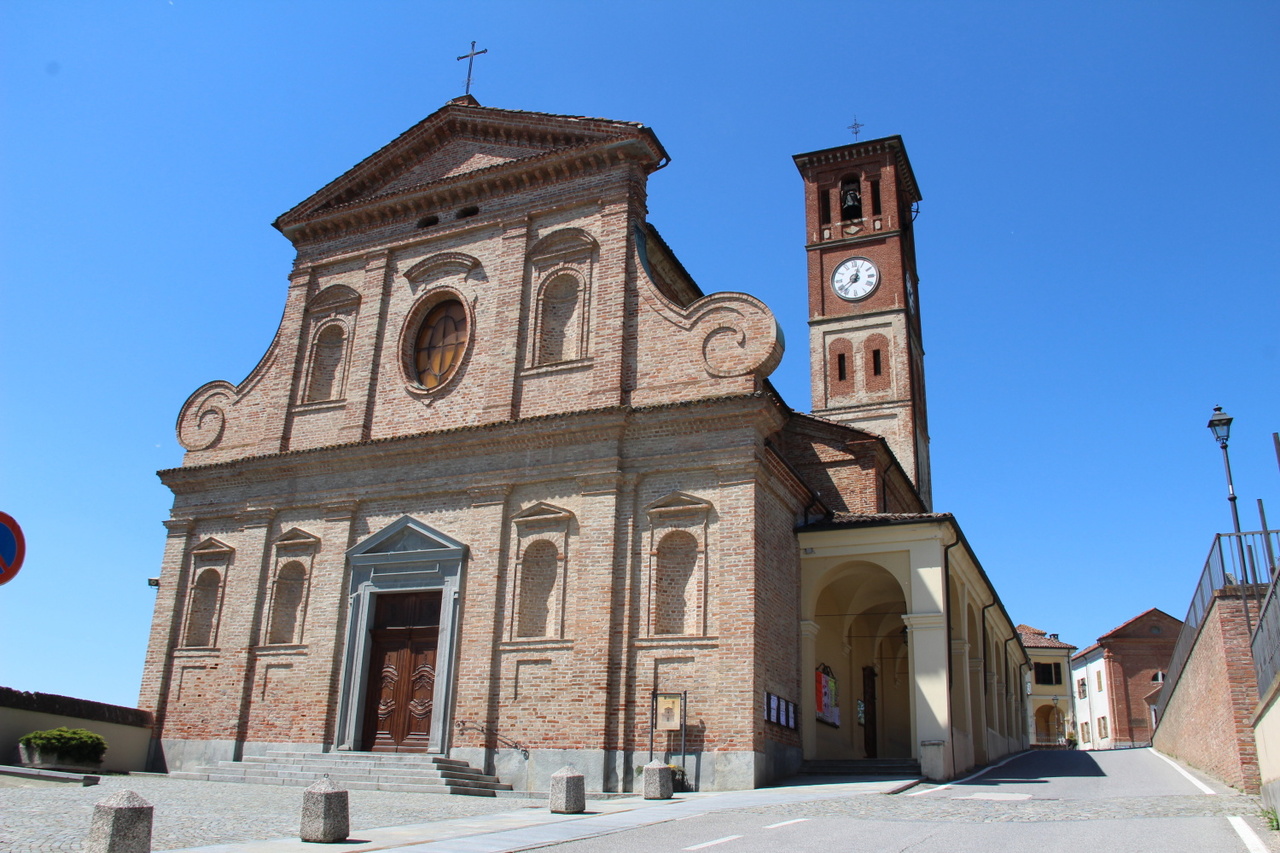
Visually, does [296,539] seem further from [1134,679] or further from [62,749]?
[1134,679]

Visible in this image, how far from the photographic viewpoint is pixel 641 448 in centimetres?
1745

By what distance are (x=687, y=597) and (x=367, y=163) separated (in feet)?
43.0

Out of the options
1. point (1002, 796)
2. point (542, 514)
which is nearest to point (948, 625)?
point (1002, 796)

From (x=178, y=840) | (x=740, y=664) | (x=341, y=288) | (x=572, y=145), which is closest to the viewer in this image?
(x=178, y=840)

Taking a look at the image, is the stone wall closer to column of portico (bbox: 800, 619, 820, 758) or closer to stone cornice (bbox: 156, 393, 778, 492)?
stone cornice (bbox: 156, 393, 778, 492)

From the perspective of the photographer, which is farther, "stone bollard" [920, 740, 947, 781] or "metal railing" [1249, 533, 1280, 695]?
"stone bollard" [920, 740, 947, 781]

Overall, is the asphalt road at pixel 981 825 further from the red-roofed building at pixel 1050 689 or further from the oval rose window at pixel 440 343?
the red-roofed building at pixel 1050 689

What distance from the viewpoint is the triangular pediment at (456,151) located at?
65.3ft

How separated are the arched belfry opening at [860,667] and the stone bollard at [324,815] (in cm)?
1092

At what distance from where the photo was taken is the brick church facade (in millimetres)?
16438

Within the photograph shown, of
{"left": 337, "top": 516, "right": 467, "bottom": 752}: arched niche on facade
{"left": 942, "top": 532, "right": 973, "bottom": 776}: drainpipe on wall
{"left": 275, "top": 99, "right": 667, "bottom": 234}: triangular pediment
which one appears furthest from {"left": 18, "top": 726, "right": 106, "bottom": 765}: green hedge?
{"left": 942, "top": 532, "right": 973, "bottom": 776}: drainpipe on wall

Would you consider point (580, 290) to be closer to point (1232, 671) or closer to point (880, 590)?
point (880, 590)

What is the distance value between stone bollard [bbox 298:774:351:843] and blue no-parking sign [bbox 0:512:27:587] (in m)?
Result: 4.73

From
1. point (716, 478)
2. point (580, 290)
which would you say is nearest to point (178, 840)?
point (716, 478)
